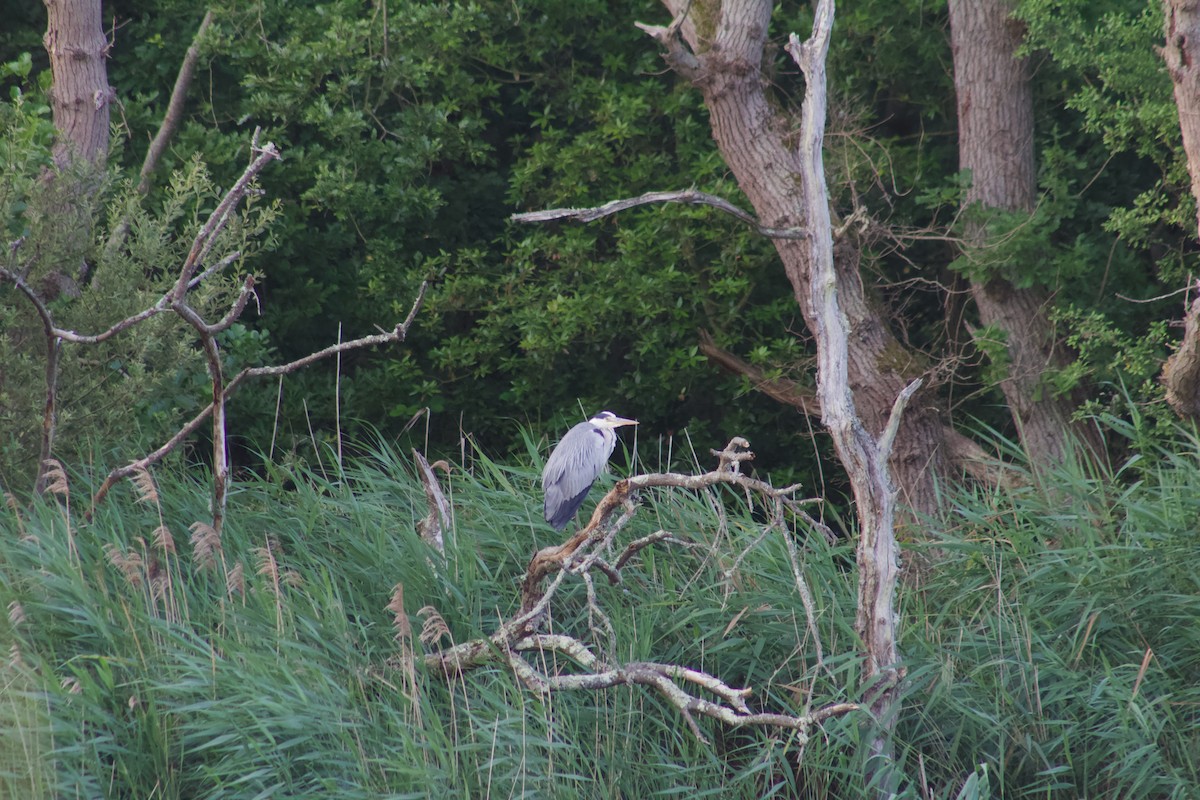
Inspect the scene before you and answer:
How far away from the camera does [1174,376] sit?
208 inches

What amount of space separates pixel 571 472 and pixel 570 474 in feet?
0.05

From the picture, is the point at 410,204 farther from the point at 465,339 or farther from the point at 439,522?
the point at 439,522

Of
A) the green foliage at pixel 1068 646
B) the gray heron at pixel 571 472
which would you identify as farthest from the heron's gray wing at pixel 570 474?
the green foliage at pixel 1068 646

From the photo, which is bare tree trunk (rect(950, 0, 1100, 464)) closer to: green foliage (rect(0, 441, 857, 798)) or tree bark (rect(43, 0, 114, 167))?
green foliage (rect(0, 441, 857, 798))

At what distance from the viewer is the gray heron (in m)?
5.03

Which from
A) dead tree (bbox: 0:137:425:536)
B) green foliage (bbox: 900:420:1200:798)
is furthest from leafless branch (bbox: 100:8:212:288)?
green foliage (bbox: 900:420:1200:798)

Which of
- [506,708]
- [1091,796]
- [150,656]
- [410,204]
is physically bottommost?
[1091,796]

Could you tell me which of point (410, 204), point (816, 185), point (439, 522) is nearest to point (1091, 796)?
point (816, 185)

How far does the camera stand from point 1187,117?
5266mm

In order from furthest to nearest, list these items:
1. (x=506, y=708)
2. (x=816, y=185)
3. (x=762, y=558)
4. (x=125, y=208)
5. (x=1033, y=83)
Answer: (x=1033, y=83), (x=125, y=208), (x=762, y=558), (x=816, y=185), (x=506, y=708)

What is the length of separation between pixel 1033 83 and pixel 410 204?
3.77m

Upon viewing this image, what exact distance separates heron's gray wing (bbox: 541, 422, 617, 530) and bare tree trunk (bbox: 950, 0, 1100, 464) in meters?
2.41

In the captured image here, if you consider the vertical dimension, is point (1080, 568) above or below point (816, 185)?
below

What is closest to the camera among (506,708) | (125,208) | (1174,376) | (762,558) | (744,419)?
(506,708)
